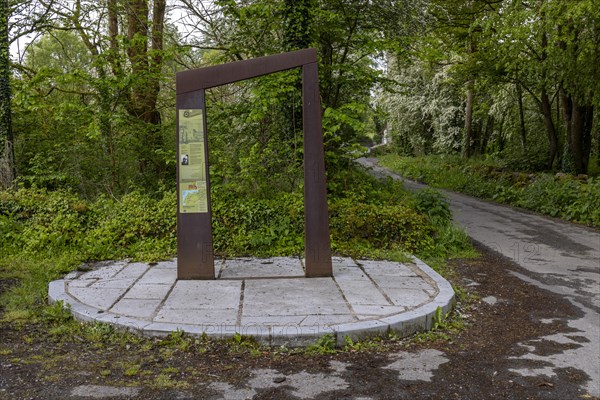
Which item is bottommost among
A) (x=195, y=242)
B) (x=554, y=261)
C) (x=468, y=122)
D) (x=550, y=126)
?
(x=554, y=261)

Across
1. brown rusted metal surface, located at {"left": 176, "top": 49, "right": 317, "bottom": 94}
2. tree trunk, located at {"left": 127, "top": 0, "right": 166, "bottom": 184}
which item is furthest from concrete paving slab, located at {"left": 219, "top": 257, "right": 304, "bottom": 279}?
tree trunk, located at {"left": 127, "top": 0, "right": 166, "bottom": 184}

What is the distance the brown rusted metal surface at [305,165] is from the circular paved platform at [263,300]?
23 cm

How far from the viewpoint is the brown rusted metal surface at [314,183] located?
5953 mm

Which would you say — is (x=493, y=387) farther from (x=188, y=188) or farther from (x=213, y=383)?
(x=188, y=188)

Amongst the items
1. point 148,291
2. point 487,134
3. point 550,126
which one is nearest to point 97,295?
point 148,291

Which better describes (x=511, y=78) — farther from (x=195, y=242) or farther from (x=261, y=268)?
(x=195, y=242)

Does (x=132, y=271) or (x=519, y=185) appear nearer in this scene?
(x=132, y=271)

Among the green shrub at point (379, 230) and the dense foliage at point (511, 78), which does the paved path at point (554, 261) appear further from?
the dense foliage at point (511, 78)

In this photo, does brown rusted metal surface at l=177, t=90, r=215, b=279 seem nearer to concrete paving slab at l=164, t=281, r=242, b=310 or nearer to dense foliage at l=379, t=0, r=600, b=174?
concrete paving slab at l=164, t=281, r=242, b=310

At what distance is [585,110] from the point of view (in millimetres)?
15805

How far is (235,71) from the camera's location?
5.78 meters

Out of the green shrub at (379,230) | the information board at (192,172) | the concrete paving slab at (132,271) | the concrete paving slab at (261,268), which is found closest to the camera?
the information board at (192,172)

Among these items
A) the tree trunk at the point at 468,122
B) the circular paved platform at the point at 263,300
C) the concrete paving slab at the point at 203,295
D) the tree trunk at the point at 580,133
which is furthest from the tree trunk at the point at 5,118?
the tree trunk at the point at 468,122

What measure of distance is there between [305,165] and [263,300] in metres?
1.76
